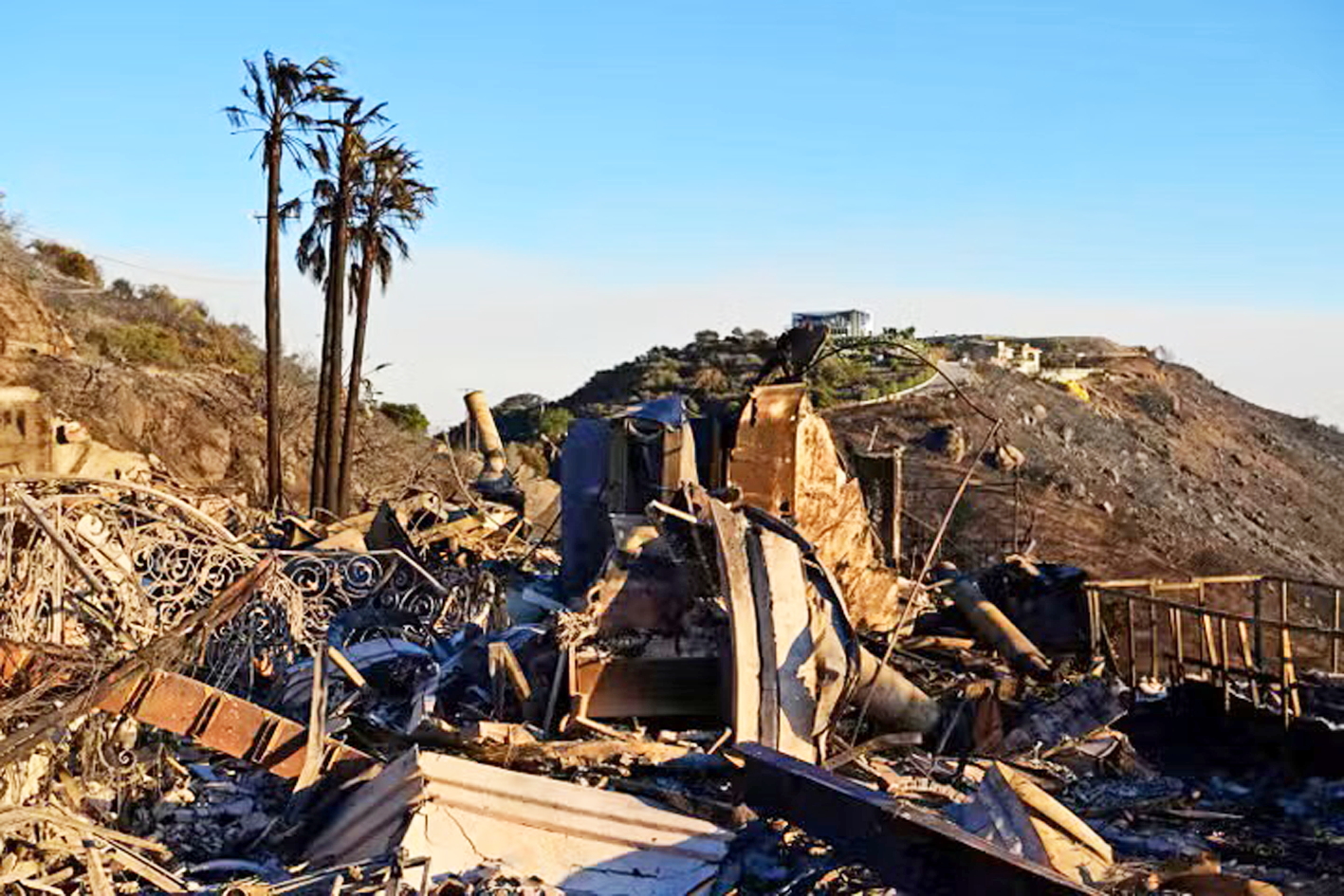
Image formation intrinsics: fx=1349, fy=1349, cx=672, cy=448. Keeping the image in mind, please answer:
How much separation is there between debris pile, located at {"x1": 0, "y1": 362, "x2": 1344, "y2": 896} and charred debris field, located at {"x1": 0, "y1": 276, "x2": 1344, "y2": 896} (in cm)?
2

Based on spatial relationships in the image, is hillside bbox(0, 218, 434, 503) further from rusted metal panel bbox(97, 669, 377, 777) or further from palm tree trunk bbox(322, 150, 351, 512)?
rusted metal panel bbox(97, 669, 377, 777)

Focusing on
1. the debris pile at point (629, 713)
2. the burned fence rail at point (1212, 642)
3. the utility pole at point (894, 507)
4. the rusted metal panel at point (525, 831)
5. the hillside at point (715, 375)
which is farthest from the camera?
the hillside at point (715, 375)

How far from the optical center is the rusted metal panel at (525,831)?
5711 millimetres

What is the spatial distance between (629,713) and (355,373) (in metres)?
16.9

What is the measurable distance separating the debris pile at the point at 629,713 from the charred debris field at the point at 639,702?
2 centimetres

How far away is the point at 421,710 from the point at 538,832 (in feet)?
5.31

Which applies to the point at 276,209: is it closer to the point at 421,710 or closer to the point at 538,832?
the point at 421,710

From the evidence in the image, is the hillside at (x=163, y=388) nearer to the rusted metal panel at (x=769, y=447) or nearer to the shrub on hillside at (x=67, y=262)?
the shrub on hillside at (x=67, y=262)

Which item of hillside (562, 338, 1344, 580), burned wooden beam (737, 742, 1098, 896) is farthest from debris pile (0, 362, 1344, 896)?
hillside (562, 338, 1344, 580)

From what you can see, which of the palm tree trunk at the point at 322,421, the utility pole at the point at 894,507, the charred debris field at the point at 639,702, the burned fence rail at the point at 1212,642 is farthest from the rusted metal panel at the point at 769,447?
the palm tree trunk at the point at 322,421

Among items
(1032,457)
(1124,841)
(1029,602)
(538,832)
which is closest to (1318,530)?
(1032,457)

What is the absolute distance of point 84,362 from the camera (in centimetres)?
2630

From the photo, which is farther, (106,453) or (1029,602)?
(106,453)

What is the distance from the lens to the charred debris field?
18.0ft
